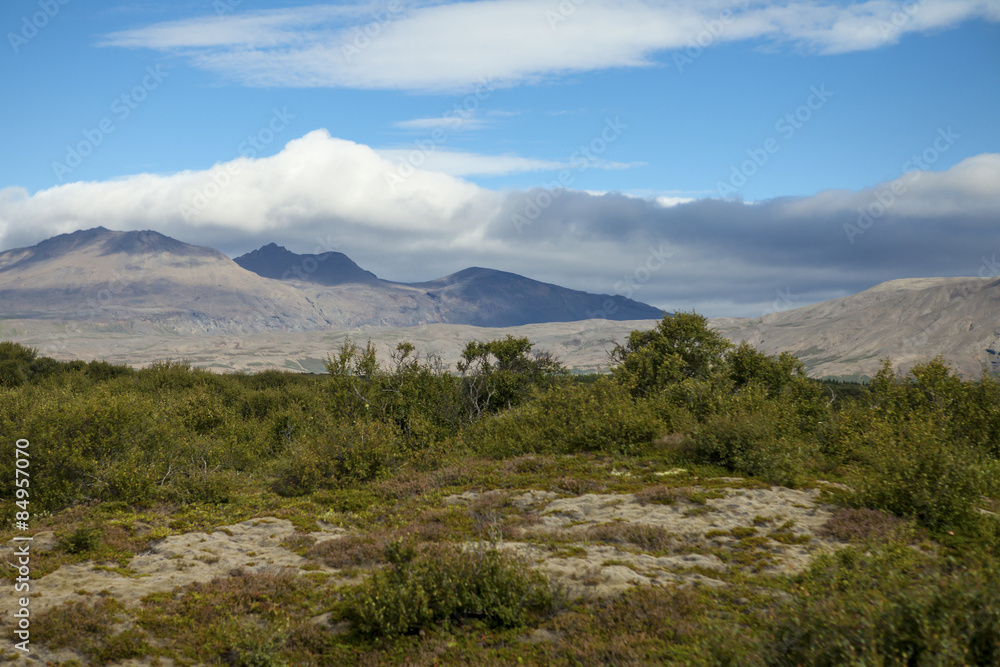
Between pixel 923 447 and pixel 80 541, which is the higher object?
pixel 923 447

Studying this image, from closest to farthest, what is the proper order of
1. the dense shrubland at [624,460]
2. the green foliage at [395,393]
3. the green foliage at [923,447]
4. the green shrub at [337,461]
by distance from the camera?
the dense shrubland at [624,460] → the green foliage at [923,447] → the green shrub at [337,461] → the green foliage at [395,393]

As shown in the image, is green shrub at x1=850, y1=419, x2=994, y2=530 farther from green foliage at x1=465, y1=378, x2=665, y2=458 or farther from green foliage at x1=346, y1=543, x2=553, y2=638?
green foliage at x1=346, y1=543, x2=553, y2=638

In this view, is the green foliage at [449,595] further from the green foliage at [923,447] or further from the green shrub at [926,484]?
the green foliage at [923,447]

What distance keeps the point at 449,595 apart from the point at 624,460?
11.4 meters

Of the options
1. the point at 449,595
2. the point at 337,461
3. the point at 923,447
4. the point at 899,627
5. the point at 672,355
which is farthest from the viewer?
the point at 672,355

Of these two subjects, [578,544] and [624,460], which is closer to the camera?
[578,544]

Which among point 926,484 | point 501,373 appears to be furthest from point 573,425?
point 501,373

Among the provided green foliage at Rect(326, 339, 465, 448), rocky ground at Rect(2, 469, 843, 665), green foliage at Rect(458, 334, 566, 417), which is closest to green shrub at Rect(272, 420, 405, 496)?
rocky ground at Rect(2, 469, 843, 665)

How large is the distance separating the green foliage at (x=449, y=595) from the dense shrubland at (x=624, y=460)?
39 mm

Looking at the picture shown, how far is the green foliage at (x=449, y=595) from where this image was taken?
9.12 m

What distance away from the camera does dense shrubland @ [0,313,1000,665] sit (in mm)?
6562

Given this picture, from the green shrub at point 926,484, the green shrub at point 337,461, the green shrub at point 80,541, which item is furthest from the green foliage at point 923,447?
the green shrub at point 80,541

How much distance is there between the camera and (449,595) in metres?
9.40

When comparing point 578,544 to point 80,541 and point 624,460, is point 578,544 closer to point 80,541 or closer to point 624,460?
point 624,460
